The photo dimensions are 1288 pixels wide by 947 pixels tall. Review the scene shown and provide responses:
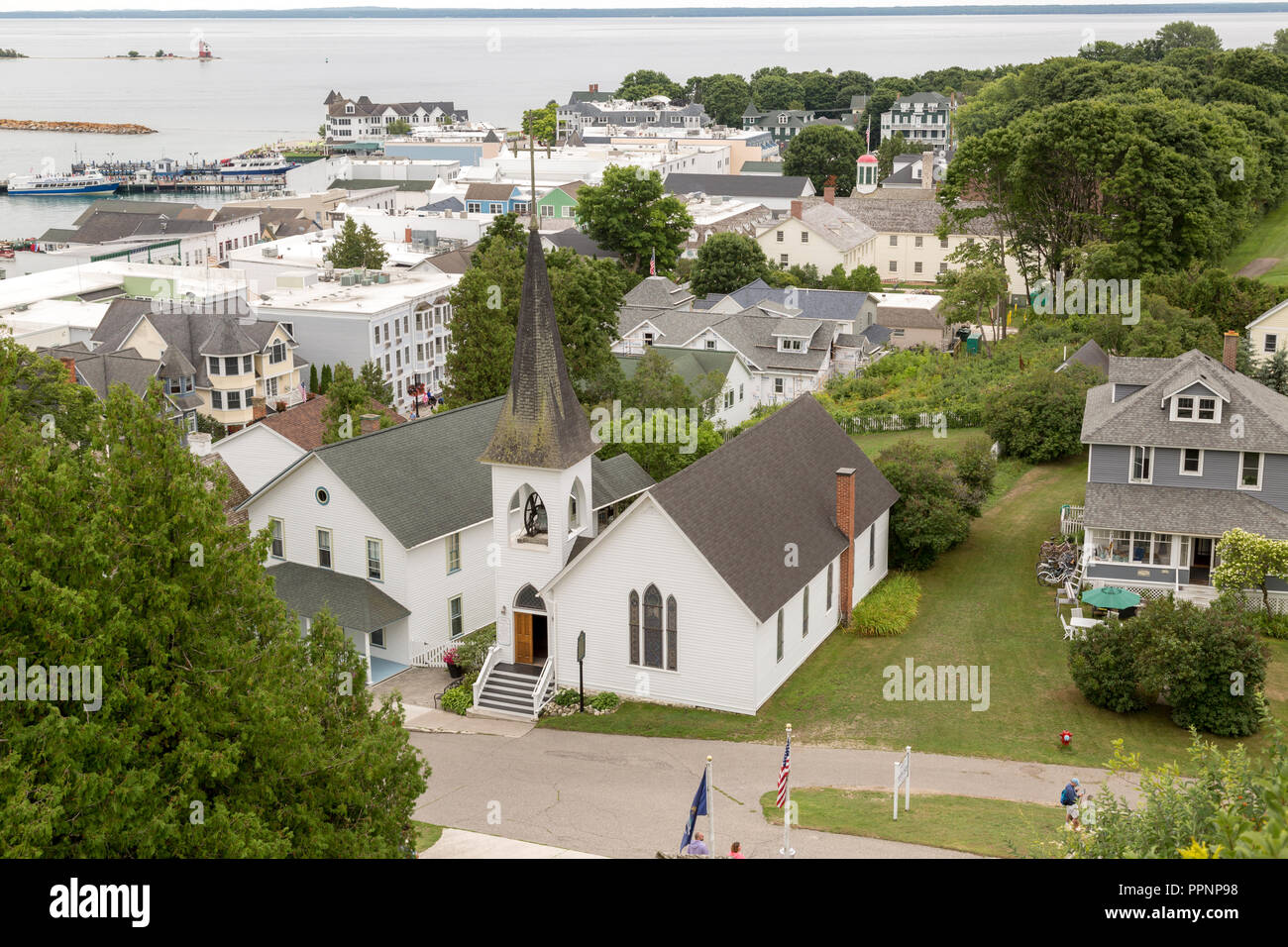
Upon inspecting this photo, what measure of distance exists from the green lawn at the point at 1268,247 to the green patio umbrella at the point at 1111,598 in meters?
49.9

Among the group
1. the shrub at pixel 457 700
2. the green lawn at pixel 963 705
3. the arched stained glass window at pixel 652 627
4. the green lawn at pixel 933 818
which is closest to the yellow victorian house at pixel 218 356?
the shrub at pixel 457 700

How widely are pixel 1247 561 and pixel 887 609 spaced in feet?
35.9

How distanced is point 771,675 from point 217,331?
44.3 meters

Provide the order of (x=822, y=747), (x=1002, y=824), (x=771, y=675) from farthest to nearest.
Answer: (x=771, y=675) → (x=822, y=747) → (x=1002, y=824)

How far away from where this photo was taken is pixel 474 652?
39938 millimetres

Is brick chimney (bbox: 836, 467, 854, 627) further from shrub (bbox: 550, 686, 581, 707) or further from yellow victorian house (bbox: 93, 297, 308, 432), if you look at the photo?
yellow victorian house (bbox: 93, 297, 308, 432)

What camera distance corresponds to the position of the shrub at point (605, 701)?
3697 centimetres

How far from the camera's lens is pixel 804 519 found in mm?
40844

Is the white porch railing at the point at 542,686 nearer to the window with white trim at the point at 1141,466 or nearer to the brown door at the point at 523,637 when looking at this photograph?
the brown door at the point at 523,637

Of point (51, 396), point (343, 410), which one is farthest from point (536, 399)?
point (51, 396)

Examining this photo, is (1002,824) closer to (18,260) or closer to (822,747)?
(822,747)

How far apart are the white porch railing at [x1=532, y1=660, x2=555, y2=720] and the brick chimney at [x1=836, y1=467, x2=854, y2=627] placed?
10.1m

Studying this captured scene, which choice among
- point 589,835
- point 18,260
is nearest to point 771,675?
point 589,835

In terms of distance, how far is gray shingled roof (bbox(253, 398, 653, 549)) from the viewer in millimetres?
41062
